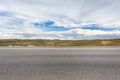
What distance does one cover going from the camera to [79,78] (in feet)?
72.4

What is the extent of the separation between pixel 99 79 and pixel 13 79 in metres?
8.45

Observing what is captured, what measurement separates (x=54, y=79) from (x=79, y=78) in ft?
8.46

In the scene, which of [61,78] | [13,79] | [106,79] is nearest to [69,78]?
[61,78]

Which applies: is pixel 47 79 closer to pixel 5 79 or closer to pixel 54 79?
pixel 54 79

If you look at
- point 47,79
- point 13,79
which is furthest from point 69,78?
point 13,79

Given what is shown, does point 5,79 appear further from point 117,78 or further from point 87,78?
point 117,78

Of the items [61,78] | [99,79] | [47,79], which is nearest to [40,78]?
[47,79]

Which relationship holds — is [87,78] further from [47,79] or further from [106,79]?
[47,79]

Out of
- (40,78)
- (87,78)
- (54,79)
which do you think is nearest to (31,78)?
(40,78)

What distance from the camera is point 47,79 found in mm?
21578

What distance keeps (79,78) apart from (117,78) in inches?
150

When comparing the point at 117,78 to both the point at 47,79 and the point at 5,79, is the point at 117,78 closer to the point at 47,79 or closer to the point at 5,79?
the point at 47,79

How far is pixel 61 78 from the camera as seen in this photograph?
2219cm

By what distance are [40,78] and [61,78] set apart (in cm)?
214
